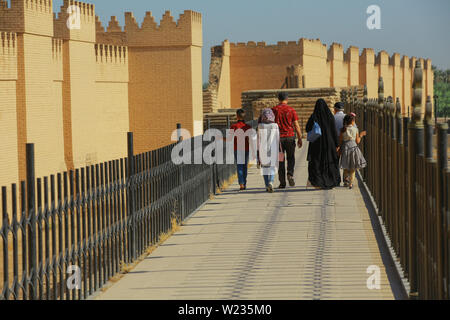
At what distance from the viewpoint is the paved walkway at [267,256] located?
5.66m


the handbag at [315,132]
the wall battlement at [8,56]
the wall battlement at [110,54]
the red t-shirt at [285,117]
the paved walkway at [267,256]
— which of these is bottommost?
the paved walkway at [267,256]

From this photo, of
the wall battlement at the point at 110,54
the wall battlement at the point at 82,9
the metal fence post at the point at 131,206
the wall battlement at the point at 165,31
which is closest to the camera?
the metal fence post at the point at 131,206

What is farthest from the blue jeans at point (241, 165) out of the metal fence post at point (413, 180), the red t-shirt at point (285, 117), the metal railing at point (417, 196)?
the metal fence post at point (413, 180)

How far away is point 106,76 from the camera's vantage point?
29328 mm

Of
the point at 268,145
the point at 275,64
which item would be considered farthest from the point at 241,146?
the point at 275,64

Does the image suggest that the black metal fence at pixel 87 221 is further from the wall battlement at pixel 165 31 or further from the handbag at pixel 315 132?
the wall battlement at pixel 165 31

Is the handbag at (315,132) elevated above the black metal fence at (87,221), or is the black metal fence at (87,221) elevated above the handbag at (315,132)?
the handbag at (315,132)

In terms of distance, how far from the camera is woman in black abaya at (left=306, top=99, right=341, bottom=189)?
11.0 metres

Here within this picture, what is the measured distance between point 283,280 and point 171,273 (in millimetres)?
953

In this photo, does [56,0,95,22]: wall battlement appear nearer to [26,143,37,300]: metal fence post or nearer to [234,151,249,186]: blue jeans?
[234,151,249,186]: blue jeans

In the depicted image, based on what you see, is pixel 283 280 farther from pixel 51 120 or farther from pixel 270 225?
pixel 51 120

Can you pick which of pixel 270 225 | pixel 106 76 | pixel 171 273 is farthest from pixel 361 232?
pixel 106 76

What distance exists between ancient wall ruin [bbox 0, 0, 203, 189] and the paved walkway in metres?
12.7

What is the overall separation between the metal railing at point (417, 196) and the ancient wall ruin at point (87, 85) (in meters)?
14.9
